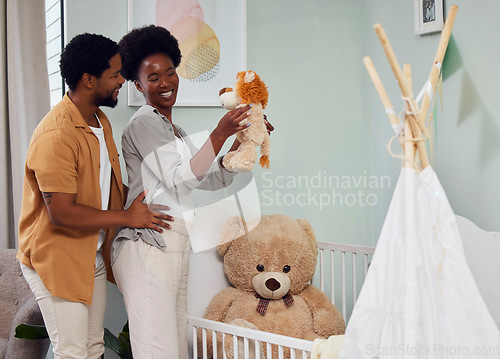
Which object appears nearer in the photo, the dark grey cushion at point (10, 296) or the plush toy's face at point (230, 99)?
the plush toy's face at point (230, 99)

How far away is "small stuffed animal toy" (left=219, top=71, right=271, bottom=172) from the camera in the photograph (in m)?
1.32

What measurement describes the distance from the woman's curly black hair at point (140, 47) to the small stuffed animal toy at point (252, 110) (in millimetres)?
274

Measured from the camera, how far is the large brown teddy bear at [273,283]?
5.37ft

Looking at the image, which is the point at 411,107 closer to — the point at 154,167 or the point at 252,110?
the point at 252,110

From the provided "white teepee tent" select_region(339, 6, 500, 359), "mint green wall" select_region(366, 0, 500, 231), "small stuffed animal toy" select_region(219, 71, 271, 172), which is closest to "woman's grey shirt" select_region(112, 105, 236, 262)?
"small stuffed animal toy" select_region(219, 71, 271, 172)

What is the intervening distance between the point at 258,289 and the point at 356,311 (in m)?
0.64

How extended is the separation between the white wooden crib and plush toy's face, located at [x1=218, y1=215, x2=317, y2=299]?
8cm

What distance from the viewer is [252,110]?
1.34 meters

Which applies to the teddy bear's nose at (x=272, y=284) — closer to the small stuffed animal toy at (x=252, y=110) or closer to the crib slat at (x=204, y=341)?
the crib slat at (x=204, y=341)

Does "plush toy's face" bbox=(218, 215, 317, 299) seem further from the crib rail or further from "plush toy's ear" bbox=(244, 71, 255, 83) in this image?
"plush toy's ear" bbox=(244, 71, 255, 83)

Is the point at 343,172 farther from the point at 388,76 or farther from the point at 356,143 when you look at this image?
the point at 388,76

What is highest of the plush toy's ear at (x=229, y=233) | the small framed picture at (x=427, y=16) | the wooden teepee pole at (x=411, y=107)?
the small framed picture at (x=427, y=16)

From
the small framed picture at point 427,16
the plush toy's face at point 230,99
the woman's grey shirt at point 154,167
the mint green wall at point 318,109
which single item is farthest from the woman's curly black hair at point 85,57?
the small framed picture at point 427,16

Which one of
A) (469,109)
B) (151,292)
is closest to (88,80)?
(151,292)
